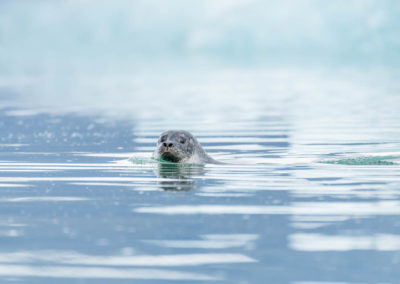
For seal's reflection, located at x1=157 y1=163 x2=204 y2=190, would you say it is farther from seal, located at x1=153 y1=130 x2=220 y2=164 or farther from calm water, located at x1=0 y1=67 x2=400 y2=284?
seal, located at x1=153 y1=130 x2=220 y2=164

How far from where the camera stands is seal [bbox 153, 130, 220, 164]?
66.3ft

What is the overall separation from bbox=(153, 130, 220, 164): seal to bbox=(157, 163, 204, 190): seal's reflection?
0.20 meters

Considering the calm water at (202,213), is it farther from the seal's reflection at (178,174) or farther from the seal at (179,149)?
the seal at (179,149)

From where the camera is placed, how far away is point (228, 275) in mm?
9883

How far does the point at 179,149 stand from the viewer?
20.3m

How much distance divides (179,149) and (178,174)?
1.99 meters

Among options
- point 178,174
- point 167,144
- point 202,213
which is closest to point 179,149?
point 167,144

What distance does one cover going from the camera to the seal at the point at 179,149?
66.3ft

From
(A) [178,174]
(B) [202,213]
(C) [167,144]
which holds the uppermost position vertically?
(C) [167,144]

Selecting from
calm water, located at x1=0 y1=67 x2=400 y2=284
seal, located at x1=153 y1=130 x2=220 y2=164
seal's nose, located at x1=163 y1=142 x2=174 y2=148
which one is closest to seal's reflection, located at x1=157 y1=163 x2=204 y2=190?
calm water, located at x1=0 y1=67 x2=400 y2=284

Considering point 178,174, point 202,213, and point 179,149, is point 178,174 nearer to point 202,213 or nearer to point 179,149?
point 179,149

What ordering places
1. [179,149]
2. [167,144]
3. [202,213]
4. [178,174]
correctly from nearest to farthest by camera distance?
[202,213] < [178,174] < [167,144] < [179,149]

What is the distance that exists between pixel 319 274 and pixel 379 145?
15.7m

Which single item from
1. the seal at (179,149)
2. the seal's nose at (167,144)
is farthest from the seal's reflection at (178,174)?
the seal's nose at (167,144)
